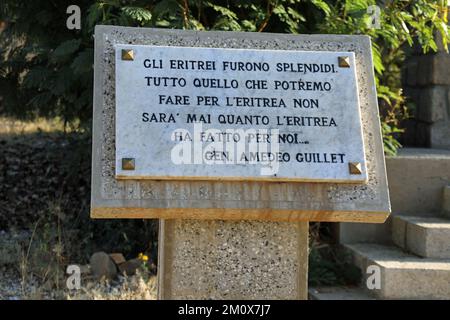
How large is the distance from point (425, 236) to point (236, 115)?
2.10 m

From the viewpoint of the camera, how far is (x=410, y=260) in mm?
4613

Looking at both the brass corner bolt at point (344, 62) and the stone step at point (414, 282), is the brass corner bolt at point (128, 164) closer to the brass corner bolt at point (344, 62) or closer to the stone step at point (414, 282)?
the brass corner bolt at point (344, 62)

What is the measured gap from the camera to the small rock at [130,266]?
5.01 m

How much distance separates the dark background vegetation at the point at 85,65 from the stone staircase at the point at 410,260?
0.21 metres

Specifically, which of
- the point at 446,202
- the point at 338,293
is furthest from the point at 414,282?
the point at 446,202

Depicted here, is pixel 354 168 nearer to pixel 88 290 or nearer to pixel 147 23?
pixel 147 23

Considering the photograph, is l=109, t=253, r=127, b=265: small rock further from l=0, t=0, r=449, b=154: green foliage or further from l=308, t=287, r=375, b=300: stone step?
l=308, t=287, r=375, b=300: stone step

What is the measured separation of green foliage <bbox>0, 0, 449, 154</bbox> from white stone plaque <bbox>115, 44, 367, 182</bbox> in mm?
987

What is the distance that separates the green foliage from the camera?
170 inches

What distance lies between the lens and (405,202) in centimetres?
525

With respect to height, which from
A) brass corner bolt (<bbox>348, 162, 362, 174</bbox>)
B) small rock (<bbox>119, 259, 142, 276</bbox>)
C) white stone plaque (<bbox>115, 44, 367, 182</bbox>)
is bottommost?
small rock (<bbox>119, 259, 142, 276</bbox>)

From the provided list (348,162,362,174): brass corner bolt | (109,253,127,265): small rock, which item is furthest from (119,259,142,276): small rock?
(348,162,362,174): brass corner bolt
